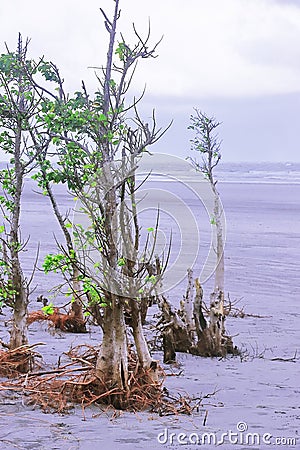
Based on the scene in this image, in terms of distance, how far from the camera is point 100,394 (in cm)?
775

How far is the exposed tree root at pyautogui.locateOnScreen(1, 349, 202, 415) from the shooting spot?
7.68 meters

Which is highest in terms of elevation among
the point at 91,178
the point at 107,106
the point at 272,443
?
the point at 107,106

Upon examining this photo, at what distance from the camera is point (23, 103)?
356 inches

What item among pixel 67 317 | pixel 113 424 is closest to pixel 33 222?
pixel 67 317

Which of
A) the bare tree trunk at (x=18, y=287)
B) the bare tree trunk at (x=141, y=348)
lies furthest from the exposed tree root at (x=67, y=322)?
the bare tree trunk at (x=141, y=348)

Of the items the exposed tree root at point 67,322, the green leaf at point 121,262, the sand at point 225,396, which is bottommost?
the sand at point 225,396

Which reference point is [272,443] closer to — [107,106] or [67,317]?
[107,106]

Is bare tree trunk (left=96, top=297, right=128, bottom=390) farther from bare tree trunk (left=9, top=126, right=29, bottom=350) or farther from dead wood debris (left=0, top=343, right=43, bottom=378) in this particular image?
bare tree trunk (left=9, top=126, right=29, bottom=350)

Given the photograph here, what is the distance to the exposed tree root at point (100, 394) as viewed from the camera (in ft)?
25.2

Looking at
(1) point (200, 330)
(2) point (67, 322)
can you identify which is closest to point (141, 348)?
(1) point (200, 330)

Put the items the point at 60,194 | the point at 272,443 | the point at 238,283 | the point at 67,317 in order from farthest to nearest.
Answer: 1. the point at 60,194
2. the point at 238,283
3. the point at 67,317
4. the point at 272,443

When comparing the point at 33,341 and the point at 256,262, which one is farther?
the point at 256,262

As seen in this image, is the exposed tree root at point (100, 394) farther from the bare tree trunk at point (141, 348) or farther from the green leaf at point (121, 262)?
the green leaf at point (121, 262)

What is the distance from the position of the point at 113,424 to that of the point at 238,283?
34.9 feet
